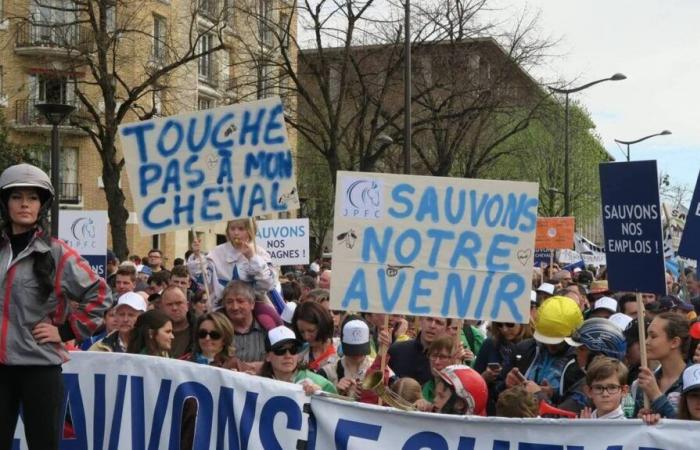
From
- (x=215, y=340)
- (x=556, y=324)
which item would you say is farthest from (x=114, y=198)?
(x=556, y=324)

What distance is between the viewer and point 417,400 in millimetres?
5883

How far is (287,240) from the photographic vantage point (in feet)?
51.9

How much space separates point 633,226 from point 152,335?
111 inches

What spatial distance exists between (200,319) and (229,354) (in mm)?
277

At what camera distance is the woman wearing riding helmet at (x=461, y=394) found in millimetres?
5703

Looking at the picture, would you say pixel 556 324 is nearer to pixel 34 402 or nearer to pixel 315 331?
pixel 315 331

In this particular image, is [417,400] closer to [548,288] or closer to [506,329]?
[506,329]

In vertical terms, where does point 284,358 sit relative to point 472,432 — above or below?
above

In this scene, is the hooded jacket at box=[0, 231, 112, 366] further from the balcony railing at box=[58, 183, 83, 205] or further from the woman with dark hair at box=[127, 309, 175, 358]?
the balcony railing at box=[58, 183, 83, 205]

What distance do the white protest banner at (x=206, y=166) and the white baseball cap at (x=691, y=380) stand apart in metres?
3.21

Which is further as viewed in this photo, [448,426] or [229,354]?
[229,354]

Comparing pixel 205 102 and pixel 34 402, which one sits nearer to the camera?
pixel 34 402

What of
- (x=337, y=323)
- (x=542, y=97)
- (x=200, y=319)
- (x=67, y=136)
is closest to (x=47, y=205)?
(x=200, y=319)

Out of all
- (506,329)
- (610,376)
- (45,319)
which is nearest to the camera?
(45,319)
